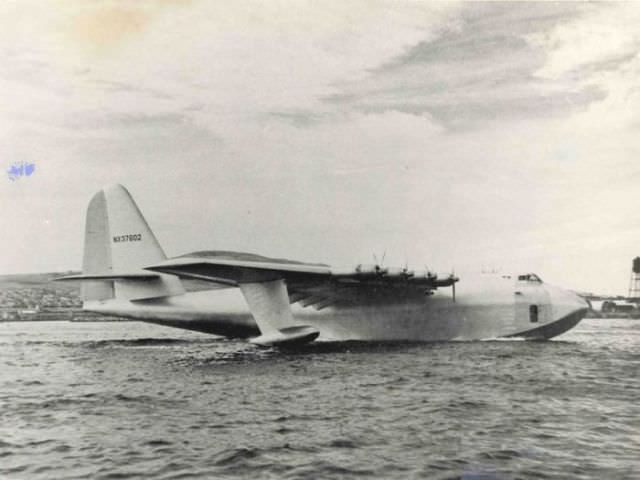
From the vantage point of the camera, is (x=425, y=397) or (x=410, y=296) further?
(x=410, y=296)

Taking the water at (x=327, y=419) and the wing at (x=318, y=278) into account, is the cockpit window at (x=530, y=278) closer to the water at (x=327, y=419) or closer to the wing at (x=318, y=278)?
the wing at (x=318, y=278)

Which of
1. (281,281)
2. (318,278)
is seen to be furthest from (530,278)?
(281,281)

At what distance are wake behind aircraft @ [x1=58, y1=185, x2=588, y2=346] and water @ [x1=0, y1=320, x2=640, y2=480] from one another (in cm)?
553

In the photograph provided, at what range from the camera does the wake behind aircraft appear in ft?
88.8

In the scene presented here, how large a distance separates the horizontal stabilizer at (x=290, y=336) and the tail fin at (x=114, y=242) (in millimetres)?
8778

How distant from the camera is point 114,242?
104ft

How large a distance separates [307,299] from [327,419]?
18436 mm

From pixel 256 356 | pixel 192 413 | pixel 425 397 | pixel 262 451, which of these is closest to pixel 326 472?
pixel 262 451

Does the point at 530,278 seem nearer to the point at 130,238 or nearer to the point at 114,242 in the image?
the point at 130,238

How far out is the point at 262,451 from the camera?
977 cm

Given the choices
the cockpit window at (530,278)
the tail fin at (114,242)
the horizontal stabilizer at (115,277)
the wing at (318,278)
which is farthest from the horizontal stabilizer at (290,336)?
the cockpit window at (530,278)

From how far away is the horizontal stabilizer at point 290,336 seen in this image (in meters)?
25.4

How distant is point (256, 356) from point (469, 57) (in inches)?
514

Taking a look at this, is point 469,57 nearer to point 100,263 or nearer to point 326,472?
point 326,472
